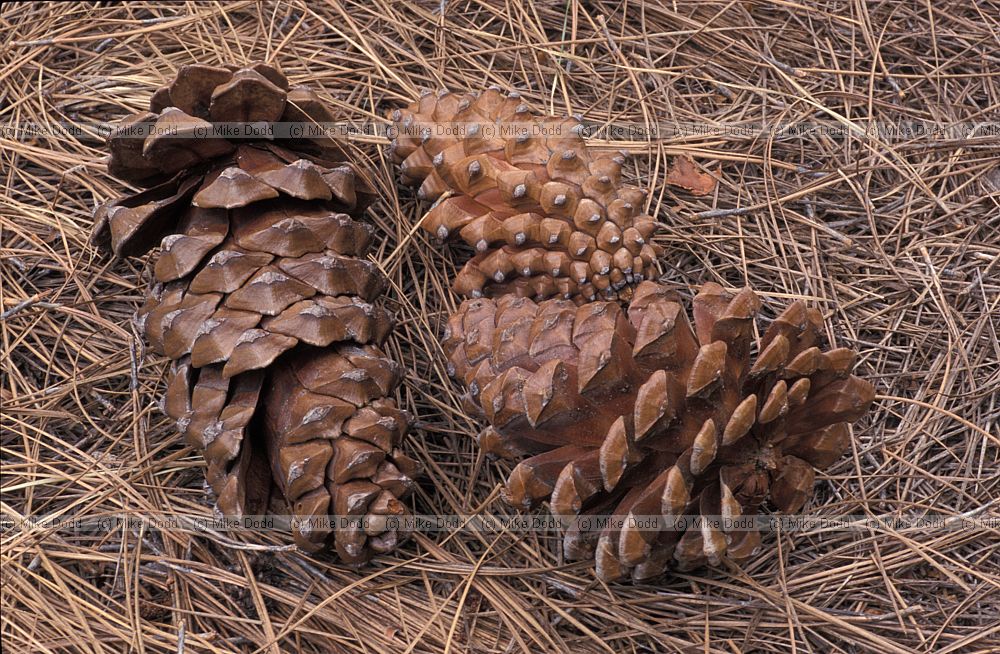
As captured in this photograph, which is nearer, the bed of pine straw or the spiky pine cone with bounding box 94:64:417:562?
the spiky pine cone with bounding box 94:64:417:562

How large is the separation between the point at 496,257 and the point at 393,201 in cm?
39

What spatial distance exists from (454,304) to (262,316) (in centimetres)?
50

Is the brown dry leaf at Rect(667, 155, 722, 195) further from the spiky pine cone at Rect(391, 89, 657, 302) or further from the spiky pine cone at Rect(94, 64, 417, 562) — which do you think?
the spiky pine cone at Rect(94, 64, 417, 562)

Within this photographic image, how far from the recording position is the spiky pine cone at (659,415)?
4.57ft

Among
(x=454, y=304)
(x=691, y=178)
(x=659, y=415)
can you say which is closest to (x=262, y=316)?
(x=454, y=304)

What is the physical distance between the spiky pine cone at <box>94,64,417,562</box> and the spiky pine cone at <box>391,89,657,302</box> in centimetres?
20

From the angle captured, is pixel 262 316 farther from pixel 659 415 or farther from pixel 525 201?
pixel 659 415

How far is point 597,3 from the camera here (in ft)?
7.08

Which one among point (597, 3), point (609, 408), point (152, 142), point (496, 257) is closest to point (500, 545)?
point (609, 408)

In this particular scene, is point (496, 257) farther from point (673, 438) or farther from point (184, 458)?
point (184, 458)

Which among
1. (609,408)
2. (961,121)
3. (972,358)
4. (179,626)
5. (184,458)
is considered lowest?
(179,626)

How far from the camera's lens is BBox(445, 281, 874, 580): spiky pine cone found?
1.39 metres

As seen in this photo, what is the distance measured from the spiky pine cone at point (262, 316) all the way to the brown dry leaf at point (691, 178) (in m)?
0.77

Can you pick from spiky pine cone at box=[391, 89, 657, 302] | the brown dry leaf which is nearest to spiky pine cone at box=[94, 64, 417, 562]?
spiky pine cone at box=[391, 89, 657, 302]
